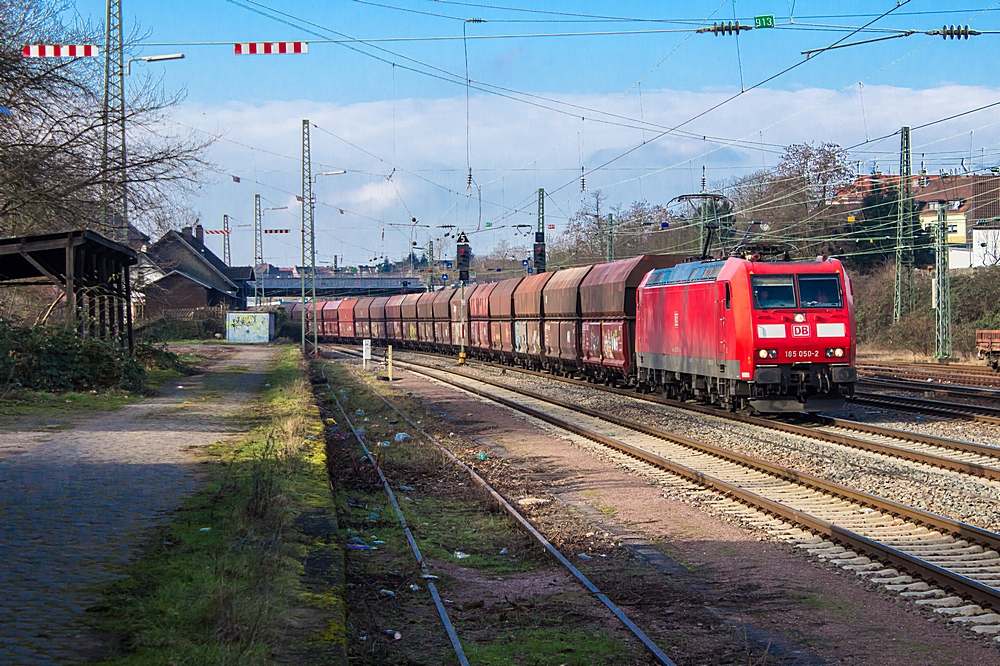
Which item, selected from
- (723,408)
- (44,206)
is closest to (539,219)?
(723,408)

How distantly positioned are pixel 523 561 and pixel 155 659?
14.1ft

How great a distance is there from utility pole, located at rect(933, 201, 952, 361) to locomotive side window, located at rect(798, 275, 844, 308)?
63.8ft

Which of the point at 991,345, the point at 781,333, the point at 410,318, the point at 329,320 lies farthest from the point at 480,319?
the point at 329,320

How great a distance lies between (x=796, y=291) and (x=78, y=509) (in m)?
13.2

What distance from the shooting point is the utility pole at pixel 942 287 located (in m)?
35.1

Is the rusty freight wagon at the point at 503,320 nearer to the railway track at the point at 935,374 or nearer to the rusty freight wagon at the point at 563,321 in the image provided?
the rusty freight wagon at the point at 563,321

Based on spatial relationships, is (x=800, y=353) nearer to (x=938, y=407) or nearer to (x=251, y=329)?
(x=938, y=407)

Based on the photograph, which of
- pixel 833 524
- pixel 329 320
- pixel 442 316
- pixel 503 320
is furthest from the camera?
pixel 329 320

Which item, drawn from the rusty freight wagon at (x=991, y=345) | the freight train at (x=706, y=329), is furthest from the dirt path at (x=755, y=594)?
the rusty freight wagon at (x=991, y=345)

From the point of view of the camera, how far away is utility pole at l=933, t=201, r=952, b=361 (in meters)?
35.1

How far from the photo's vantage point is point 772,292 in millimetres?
17422

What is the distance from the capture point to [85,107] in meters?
18.7

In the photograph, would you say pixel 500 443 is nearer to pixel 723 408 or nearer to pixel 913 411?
pixel 723 408

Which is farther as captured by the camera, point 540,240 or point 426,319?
point 426,319
